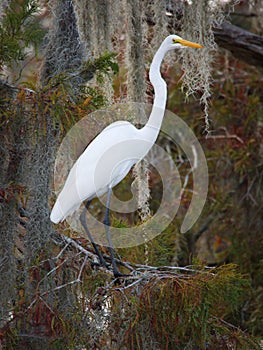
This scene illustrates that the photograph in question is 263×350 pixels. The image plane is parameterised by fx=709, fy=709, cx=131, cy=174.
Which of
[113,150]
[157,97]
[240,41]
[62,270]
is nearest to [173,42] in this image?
[157,97]

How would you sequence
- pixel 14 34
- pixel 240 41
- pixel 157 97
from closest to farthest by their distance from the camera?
pixel 14 34 → pixel 157 97 → pixel 240 41

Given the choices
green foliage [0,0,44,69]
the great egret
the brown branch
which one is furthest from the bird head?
the brown branch

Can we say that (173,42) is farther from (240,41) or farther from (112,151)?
(240,41)

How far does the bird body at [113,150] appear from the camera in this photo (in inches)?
89.7

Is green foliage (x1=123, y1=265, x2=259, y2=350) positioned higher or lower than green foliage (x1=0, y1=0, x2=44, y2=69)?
lower

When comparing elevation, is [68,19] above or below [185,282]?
above

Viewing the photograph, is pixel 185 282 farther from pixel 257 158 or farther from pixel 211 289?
pixel 257 158

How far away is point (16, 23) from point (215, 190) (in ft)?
9.23

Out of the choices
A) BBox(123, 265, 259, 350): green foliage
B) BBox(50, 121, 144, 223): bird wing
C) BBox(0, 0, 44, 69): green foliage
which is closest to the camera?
BBox(123, 265, 259, 350): green foliage

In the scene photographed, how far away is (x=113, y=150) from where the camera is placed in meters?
2.35

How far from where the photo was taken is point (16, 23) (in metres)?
2.08

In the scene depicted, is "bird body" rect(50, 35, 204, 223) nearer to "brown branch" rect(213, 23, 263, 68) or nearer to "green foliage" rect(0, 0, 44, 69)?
"green foliage" rect(0, 0, 44, 69)

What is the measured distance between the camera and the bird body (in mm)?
2279

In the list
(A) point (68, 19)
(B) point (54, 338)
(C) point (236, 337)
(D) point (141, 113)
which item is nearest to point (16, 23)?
(A) point (68, 19)
